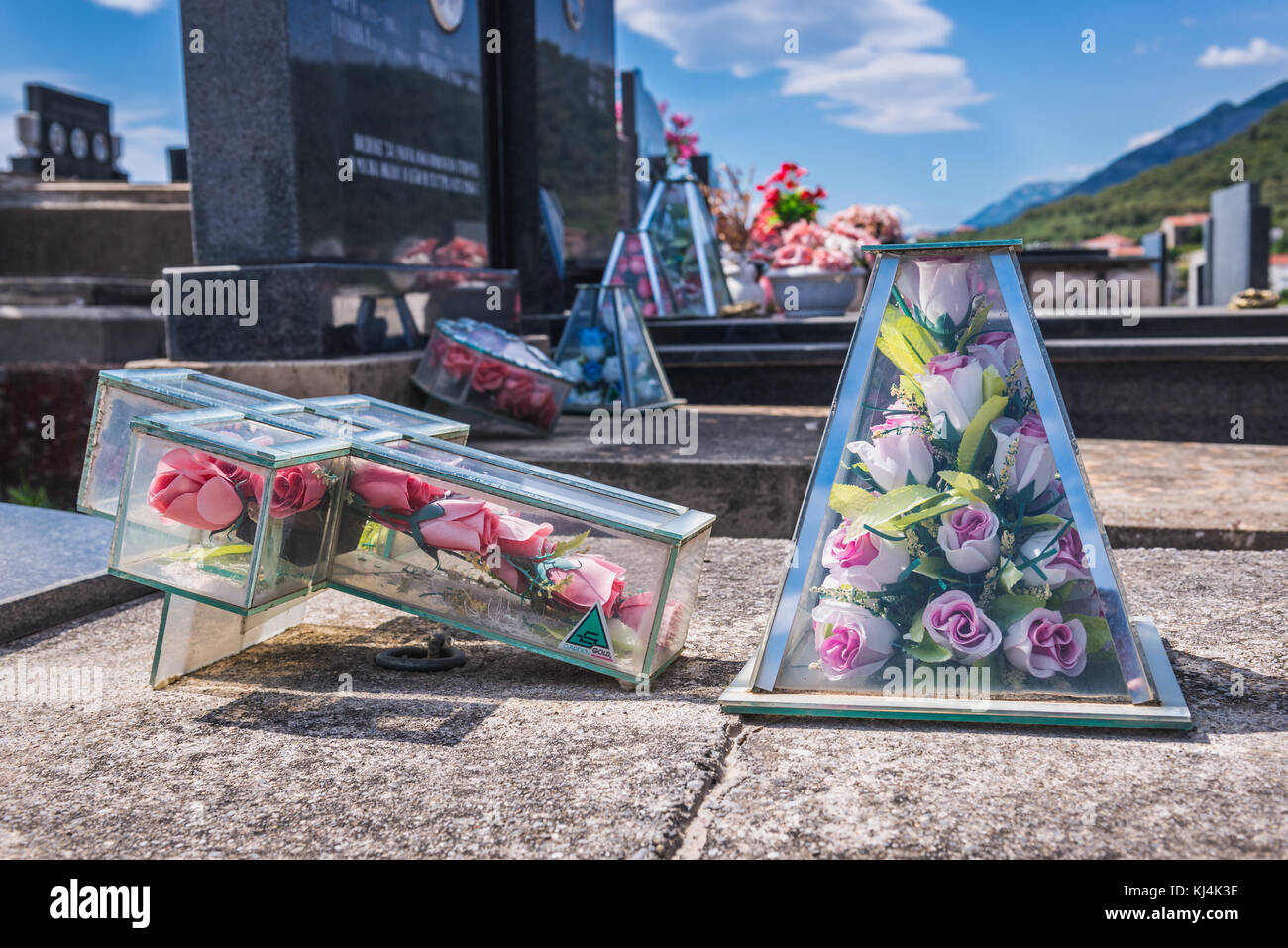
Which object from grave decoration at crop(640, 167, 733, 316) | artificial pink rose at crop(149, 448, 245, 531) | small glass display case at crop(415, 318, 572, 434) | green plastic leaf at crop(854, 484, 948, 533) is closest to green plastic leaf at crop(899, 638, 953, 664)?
green plastic leaf at crop(854, 484, 948, 533)

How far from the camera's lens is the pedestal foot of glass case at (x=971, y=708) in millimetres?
1644

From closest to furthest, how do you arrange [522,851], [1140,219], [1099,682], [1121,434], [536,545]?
[522,851], [1099,682], [536,545], [1121,434], [1140,219]

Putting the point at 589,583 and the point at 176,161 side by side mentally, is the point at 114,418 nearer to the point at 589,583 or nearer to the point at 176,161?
the point at 589,583

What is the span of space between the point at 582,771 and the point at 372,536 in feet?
2.55

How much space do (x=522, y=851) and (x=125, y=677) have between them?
122cm

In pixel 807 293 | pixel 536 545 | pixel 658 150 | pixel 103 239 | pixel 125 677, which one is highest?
pixel 658 150

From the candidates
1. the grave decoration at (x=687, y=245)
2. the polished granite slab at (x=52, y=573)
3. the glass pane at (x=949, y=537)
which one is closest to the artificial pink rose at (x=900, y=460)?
the glass pane at (x=949, y=537)

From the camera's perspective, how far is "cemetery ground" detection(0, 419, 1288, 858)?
133 centimetres

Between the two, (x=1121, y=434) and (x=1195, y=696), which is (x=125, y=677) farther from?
(x=1121, y=434)

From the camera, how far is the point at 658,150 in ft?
44.5

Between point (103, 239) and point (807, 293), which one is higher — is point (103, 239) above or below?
above
